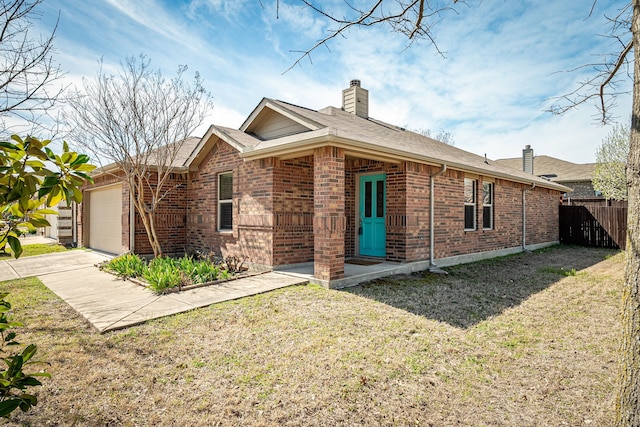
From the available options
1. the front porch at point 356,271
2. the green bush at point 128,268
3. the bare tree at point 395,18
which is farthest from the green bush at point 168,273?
the bare tree at point 395,18

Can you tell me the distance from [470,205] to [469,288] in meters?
4.36

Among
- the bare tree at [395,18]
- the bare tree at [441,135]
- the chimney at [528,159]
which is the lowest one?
the bare tree at [395,18]

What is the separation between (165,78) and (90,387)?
8.92 metres

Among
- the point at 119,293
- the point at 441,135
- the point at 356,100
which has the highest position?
the point at 441,135

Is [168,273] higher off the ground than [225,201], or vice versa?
[225,201]

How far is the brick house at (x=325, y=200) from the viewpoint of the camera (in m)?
7.33

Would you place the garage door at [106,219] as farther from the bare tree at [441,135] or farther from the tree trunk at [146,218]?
the bare tree at [441,135]

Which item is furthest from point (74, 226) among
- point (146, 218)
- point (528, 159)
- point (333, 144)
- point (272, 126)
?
point (528, 159)

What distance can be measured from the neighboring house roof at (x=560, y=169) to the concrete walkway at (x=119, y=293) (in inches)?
1137

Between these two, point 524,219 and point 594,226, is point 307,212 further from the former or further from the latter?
point 594,226

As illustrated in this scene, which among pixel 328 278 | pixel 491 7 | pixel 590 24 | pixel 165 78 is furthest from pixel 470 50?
pixel 165 78

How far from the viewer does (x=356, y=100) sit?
40.2ft

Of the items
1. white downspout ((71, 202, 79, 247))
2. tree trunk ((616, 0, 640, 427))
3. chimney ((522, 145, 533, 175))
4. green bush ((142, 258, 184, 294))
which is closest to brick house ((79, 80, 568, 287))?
green bush ((142, 258, 184, 294))

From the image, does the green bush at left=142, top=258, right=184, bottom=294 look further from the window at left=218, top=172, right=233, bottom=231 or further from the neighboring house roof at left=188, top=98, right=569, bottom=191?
the neighboring house roof at left=188, top=98, right=569, bottom=191
